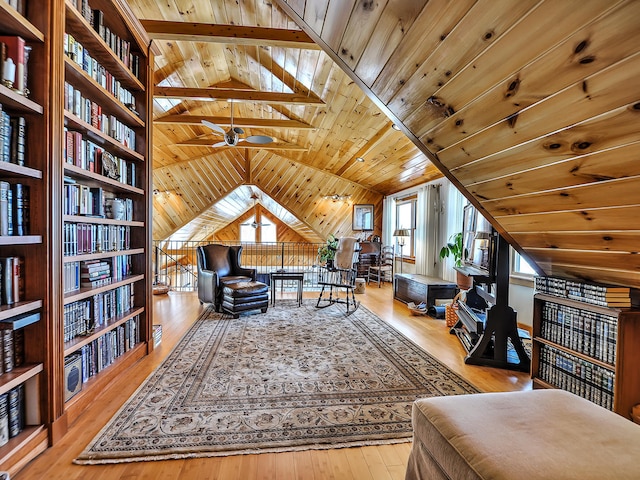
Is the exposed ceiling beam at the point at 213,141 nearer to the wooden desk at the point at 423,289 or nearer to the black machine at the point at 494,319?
the wooden desk at the point at 423,289

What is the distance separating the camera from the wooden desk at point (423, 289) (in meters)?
4.62

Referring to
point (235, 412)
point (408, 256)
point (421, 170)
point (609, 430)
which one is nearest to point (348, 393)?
point (235, 412)

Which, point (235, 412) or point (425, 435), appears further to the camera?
point (235, 412)

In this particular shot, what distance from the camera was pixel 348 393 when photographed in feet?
7.34

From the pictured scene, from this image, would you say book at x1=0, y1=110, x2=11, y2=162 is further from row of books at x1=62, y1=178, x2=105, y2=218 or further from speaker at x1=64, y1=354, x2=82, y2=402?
speaker at x1=64, y1=354, x2=82, y2=402

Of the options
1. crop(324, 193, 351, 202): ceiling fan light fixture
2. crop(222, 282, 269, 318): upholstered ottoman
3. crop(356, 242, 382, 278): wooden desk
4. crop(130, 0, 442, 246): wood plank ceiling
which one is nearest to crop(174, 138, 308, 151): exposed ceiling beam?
crop(130, 0, 442, 246): wood plank ceiling

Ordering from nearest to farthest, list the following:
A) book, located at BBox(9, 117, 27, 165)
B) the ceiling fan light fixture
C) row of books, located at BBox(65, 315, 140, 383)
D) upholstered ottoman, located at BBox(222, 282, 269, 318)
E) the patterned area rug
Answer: book, located at BBox(9, 117, 27, 165)
the patterned area rug
row of books, located at BBox(65, 315, 140, 383)
upholstered ottoman, located at BBox(222, 282, 269, 318)
the ceiling fan light fixture

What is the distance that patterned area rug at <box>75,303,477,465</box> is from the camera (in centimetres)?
170

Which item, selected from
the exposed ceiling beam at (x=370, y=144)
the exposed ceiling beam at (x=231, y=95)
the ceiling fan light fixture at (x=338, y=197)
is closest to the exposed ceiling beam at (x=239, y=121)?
the exposed ceiling beam at (x=231, y=95)

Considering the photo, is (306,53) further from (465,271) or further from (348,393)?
(348,393)

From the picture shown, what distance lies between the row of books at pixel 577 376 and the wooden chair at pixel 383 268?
4.97m

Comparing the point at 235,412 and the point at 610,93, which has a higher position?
the point at 610,93

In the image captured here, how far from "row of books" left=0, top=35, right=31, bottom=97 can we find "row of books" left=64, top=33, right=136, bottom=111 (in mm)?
→ 352

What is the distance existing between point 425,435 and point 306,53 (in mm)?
3629
